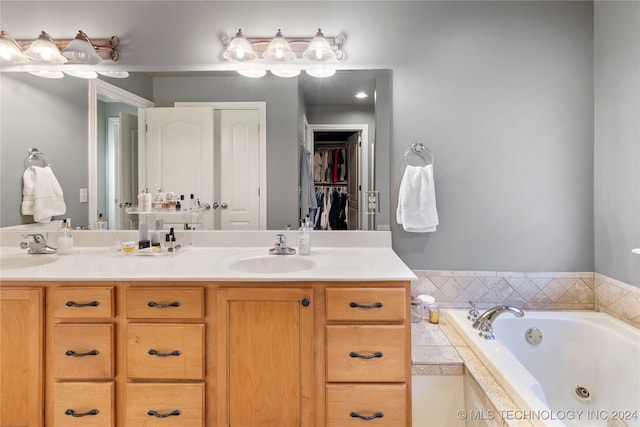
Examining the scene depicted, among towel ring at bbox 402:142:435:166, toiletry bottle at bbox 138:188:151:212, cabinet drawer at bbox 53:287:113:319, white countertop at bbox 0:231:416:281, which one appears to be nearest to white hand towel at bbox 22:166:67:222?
white countertop at bbox 0:231:416:281

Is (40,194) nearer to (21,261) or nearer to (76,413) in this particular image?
(21,261)

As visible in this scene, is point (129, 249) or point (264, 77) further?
point (264, 77)

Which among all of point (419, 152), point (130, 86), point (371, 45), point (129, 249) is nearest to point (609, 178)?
point (419, 152)

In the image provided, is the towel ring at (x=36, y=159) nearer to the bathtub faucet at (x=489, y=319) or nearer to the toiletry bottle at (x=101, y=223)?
the toiletry bottle at (x=101, y=223)

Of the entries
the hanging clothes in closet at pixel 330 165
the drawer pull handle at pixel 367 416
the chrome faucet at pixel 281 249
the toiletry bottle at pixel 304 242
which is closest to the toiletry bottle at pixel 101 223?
the chrome faucet at pixel 281 249

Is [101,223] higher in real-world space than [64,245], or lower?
higher

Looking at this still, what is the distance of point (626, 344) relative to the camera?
1461 mm

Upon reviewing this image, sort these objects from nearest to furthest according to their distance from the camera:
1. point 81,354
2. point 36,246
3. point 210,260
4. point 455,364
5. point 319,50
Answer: point 81,354 → point 455,364 → point 210,260 → point 36,246 → point 319,50

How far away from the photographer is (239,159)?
1.81 m

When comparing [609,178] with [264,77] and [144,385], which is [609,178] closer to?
[264,77]

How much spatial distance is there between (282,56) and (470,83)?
1132 mm

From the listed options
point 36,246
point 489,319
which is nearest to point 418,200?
point 489,319

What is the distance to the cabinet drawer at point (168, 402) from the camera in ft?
4.03

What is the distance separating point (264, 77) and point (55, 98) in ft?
4.21
